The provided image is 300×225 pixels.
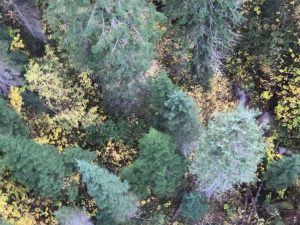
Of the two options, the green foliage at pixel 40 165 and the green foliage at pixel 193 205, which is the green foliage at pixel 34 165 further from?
the green foliage at pixel 193 205

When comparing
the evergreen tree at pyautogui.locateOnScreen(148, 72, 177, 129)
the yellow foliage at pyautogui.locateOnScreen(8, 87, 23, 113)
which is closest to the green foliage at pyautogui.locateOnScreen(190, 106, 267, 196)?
the evergreen tree at pyautogui.locateOnScreen(148, 72, 177, 129)

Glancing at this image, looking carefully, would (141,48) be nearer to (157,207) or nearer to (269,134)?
(157,207)

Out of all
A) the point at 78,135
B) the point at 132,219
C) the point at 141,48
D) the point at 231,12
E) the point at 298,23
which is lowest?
the point at 132,219

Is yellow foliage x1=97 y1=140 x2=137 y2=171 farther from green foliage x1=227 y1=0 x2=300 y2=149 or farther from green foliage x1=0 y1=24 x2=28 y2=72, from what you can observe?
green foliage x1=227 y1=0 x2=300 y2=149

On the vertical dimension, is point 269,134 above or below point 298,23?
below

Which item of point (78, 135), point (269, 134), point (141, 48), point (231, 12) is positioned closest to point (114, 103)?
point (78, 135)

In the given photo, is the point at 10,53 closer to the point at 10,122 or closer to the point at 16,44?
the point at 16,44

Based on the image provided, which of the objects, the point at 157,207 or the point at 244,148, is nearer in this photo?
the point at 244,148
